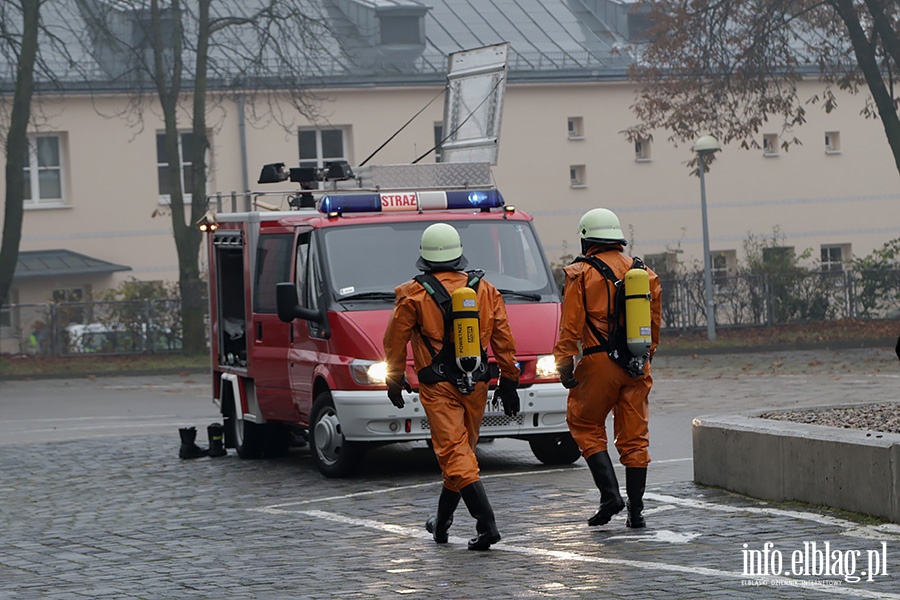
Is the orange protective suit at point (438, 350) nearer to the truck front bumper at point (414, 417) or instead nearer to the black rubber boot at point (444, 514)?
the black rubber boot at point (444, 514)

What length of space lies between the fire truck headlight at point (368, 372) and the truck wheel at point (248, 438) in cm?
271

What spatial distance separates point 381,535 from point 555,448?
4.05m

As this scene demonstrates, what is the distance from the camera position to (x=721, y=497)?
10438mm

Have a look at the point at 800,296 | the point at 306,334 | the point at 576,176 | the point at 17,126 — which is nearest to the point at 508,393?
the point at 306,334

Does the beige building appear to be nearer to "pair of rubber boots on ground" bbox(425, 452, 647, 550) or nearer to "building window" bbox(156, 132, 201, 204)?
"building window" bbox(156, 132, 201, 204)

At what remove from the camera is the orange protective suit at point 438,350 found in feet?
29.4

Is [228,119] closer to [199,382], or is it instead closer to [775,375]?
[199,382]

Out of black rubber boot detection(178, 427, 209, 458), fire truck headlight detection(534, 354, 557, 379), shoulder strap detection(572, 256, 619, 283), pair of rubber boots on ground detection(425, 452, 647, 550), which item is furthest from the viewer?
black rubber boot detection(178, 427, 209, 458)

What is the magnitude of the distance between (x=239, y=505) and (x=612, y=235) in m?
3.60

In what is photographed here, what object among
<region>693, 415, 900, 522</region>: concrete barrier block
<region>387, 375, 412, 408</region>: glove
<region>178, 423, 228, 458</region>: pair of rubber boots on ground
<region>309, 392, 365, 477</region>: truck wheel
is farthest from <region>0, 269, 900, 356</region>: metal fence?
<region>387, 375, 412, 408</region>: glove

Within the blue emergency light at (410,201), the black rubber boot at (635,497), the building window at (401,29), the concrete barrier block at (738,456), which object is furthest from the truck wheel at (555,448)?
the building window at (401,29)

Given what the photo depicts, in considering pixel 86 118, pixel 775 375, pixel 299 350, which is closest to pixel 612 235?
pixel 299 350

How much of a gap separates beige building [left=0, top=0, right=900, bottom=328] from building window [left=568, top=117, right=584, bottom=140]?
0.04 m

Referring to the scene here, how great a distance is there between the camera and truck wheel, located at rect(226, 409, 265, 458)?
1507 centimetres
